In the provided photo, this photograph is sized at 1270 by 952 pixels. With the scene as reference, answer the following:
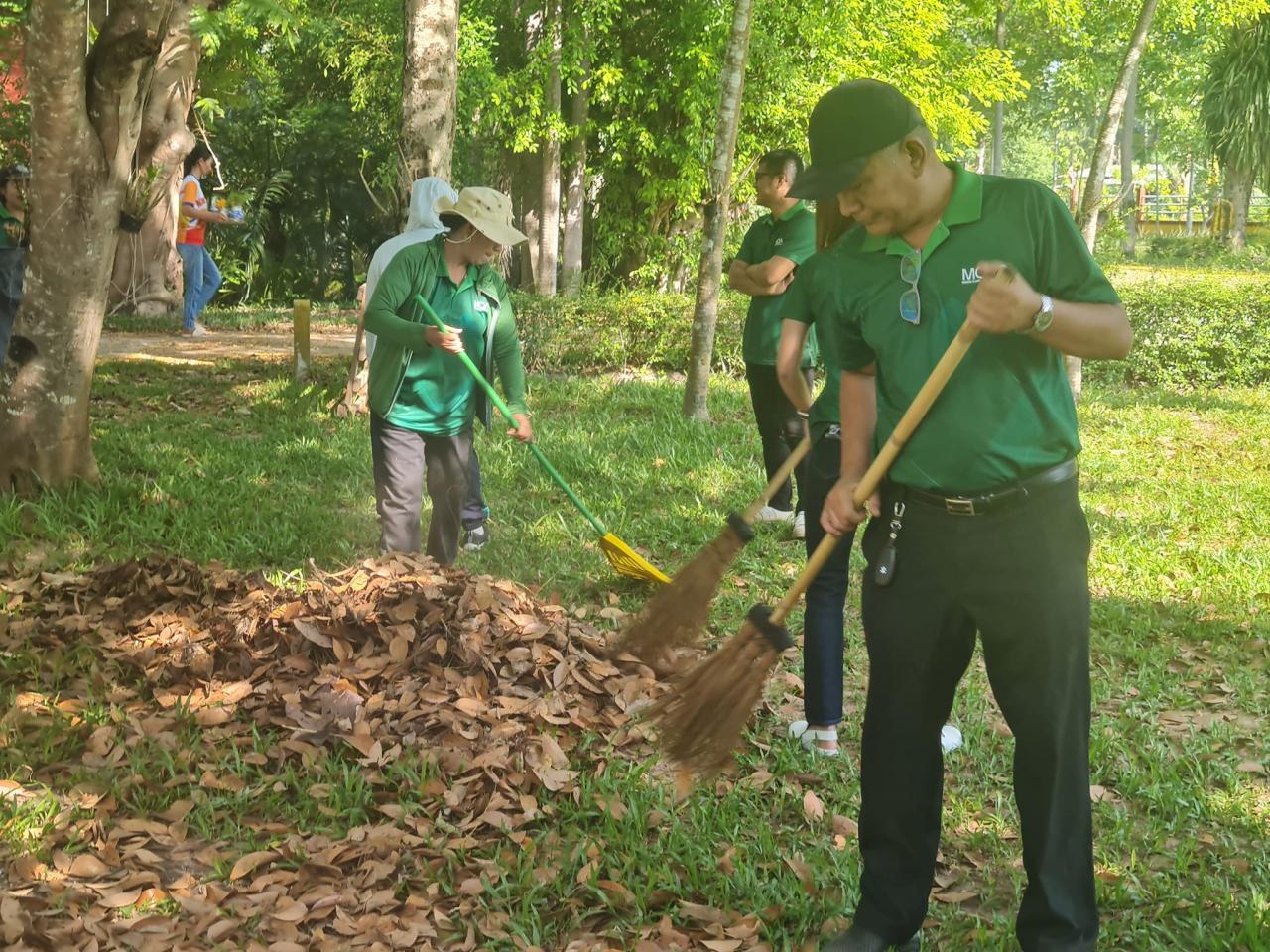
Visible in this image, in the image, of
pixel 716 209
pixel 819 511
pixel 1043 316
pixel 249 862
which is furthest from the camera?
pixel 716 209

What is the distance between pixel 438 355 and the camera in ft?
17.6

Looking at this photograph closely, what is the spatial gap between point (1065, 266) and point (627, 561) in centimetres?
387

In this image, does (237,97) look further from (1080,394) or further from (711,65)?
(1080,394)

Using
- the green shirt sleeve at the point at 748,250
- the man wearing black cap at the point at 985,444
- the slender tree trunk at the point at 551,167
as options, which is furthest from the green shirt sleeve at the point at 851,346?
the slender tree trunk at the point at 551,167

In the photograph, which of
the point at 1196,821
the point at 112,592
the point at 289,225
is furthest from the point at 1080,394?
the point at 289,225

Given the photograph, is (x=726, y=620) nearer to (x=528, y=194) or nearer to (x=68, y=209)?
(x=68, y=209)

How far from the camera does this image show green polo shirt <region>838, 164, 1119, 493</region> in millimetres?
2625

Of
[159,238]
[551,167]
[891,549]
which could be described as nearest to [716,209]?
[551,167]

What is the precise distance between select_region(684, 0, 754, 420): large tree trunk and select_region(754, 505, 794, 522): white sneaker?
2909 millimetres

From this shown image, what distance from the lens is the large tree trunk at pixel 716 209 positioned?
962cm

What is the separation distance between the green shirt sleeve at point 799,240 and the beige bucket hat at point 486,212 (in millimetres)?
1634

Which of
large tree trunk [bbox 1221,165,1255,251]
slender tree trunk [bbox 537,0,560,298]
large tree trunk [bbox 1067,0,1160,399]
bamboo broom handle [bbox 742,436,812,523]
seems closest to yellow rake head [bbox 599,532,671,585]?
bamboo broom handle [bbox 742,436,812,523]

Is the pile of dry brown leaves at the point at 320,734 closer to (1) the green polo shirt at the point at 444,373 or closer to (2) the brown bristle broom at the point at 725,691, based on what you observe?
(2) the brown bristle broom at the point at 725,691

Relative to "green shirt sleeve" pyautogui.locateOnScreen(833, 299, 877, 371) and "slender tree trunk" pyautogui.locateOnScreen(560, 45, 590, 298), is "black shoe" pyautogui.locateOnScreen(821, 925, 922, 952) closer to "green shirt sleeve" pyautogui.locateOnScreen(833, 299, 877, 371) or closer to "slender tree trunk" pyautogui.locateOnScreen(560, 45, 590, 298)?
"green shirt sleeve" pyautogui.locateOnScreen(833, 299, 877, 371)
